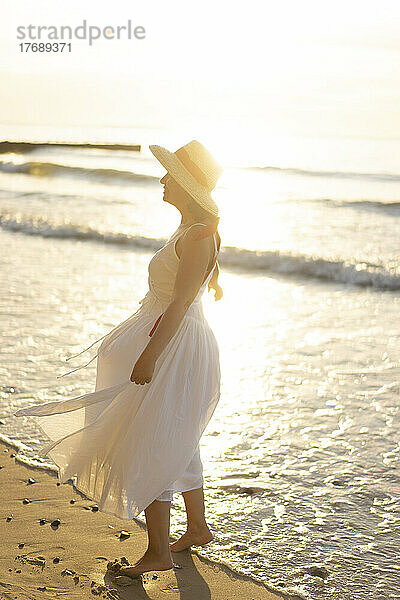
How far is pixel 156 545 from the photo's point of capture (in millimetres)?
3557

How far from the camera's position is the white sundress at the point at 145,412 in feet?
11.3

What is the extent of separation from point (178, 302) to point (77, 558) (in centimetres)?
132

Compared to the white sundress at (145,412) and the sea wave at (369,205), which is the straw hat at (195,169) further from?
Result: the sea wave at (369,205)

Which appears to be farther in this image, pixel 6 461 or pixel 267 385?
pixel 267 385

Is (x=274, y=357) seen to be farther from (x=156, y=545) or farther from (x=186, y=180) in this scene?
(x=186, y=180)

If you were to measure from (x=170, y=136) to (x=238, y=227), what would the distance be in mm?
23955

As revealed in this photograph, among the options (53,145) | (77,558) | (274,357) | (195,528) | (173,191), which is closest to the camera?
(173,191)

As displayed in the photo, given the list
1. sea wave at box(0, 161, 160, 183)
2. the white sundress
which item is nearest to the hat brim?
the white sundress

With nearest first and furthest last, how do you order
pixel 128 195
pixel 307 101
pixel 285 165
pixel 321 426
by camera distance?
pixel 321 426
pixel 128 195
pixel 285 165
pixel 307 101

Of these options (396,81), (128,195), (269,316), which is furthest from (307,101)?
(269,316)

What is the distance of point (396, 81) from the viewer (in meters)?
31.5

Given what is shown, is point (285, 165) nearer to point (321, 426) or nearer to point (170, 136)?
point (170, 136)

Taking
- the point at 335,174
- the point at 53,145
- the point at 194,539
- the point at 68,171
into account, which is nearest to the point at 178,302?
the point at 194,539

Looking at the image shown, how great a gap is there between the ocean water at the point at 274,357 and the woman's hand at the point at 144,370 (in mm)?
1071
